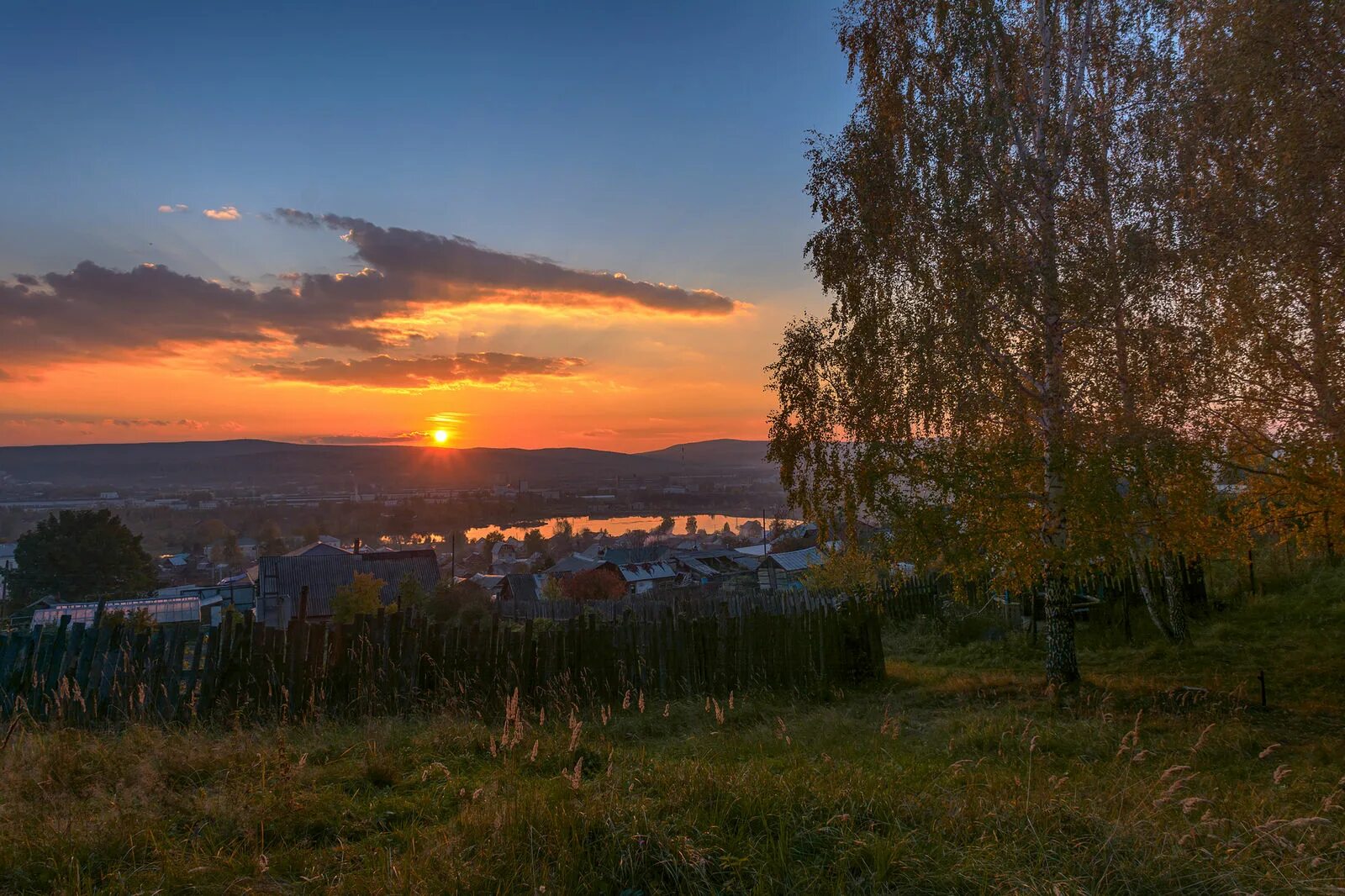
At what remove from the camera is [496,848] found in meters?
3.49

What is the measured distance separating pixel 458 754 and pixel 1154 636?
47.4 ft

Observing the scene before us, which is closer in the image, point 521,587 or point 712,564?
point 521,587

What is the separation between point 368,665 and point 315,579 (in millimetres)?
36096

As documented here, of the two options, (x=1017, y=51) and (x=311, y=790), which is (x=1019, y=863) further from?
(x=1017, y=51)

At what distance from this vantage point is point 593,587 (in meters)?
41.1

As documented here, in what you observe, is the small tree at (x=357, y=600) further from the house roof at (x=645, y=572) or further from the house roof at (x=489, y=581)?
the house roof at (x=489, y=581)

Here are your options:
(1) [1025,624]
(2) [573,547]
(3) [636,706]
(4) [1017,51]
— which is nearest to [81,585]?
(3) [636,706]

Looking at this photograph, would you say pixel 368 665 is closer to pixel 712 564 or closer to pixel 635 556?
pixel 712 564

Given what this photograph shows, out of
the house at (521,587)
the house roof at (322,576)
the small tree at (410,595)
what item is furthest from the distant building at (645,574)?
the small tree at (410,595)

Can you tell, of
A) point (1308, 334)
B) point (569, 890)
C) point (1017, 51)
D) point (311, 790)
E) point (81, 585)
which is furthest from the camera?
point (81, 585)

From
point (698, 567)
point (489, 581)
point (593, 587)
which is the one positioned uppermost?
point (593, 587)

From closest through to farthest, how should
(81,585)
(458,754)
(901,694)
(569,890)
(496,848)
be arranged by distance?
1. (569,890)
2. (496,848)
3. (458,754)
4. (901,694)
5. (81,585)

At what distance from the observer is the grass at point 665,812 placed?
3314mm

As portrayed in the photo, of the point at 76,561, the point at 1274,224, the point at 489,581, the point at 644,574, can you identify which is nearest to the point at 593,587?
the point at 644,574
